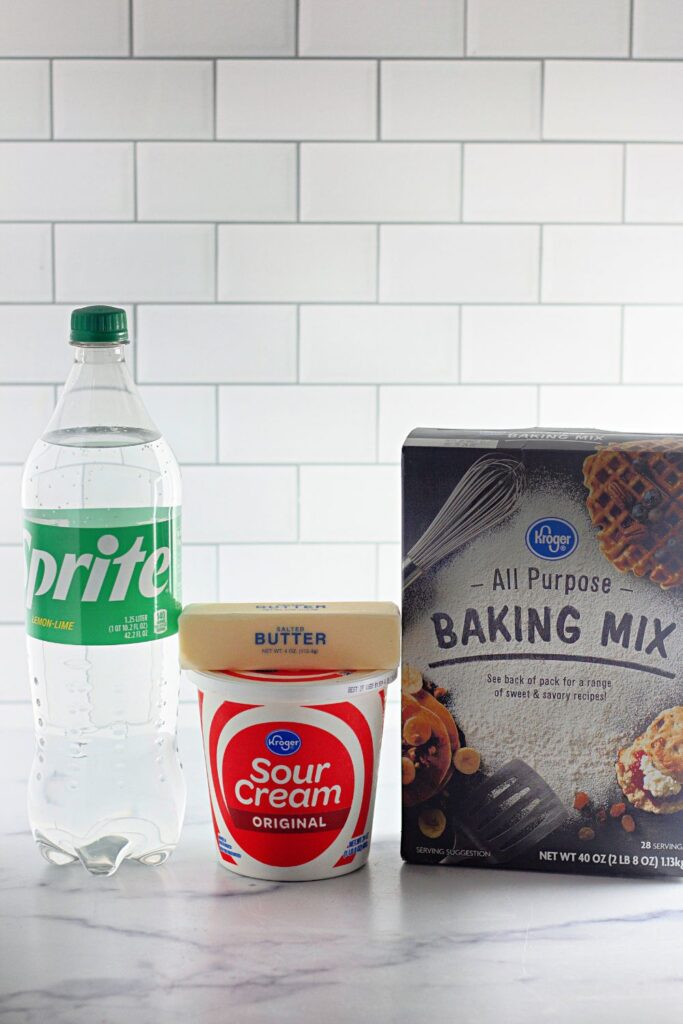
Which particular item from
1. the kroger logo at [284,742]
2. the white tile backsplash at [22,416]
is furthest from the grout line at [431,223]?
the kroger logo at [284,742]

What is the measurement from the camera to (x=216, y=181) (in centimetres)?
117

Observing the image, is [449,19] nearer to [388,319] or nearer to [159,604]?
[388,319]

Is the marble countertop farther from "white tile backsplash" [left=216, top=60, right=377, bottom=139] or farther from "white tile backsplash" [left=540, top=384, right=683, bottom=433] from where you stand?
"white tile backsplash" [left=216, top=60, right=377, bottom=139]

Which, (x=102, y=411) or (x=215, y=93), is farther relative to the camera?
(x=215, y=93)

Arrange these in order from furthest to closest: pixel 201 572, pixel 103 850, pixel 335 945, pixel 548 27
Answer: pixel 201 572 < pixel 548 27 < pixel 103 850 < pixel 335 945

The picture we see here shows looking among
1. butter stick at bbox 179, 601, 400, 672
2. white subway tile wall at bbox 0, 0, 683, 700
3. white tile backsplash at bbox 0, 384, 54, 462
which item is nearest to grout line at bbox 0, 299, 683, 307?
white subway tile wall at bbox 0, 0, 683, 700

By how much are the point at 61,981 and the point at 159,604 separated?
0.27 metres

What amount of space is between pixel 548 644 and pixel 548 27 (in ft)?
2.14

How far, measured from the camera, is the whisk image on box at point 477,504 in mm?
833

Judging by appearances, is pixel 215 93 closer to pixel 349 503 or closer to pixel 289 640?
pixel 349 503

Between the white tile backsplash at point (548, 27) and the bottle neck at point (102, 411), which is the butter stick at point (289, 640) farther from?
the white tile backsplash at point (548, 27)

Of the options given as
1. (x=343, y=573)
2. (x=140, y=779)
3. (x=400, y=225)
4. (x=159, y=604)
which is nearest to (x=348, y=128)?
(x=400, y=225)

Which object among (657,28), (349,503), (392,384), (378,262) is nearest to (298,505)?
(349,503)

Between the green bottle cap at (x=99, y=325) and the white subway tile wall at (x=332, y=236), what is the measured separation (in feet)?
1.12
